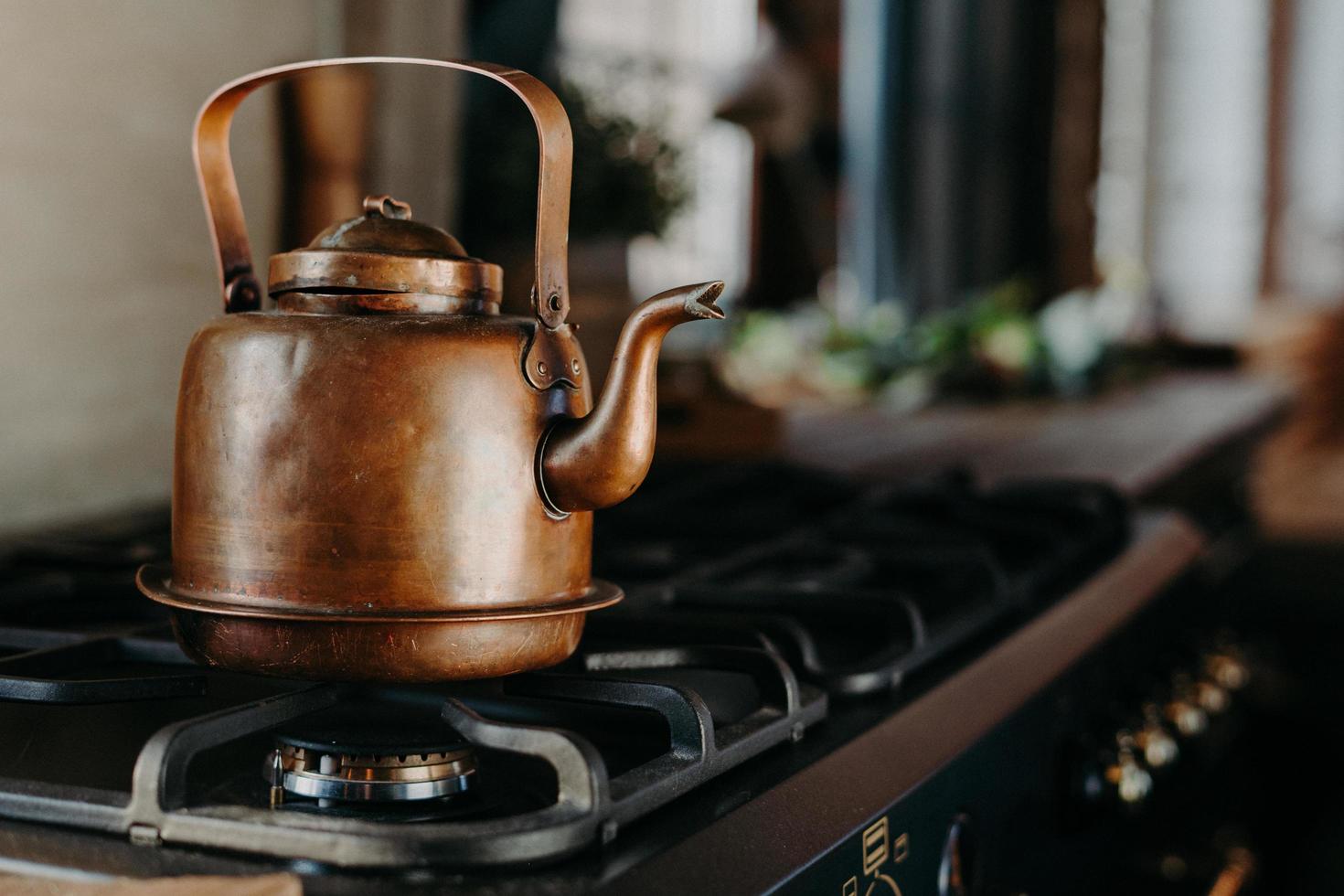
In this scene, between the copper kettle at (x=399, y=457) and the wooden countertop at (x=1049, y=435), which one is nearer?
the copper kettle at (x=399, y=457)

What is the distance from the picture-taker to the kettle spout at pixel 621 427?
534 mm

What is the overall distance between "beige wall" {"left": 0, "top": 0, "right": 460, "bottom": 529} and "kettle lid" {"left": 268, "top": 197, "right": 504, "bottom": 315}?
583mm

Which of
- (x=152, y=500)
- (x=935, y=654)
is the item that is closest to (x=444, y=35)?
(x=152, y=500)

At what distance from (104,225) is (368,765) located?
0.79 meters

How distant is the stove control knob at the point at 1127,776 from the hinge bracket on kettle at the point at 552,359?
495 mm

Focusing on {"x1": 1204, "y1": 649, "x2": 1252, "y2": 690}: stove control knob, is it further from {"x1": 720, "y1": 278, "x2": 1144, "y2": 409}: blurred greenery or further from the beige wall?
{"x1": 720, "y1": 278, "x2": 1144, "y2": 409}: blurred greenery

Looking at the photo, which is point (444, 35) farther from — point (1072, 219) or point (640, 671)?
point (1072, 219)

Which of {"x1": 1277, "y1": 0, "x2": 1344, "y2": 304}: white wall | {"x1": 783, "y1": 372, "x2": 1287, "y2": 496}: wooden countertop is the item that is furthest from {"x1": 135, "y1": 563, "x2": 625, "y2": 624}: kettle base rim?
{"x1": 1277, "y1": 0, "x2": 1344, "y2": 304}: white wall

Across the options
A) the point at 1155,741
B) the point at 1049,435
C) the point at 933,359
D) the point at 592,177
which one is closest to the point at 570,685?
the point at 1155,741

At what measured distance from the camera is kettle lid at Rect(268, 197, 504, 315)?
529 mm

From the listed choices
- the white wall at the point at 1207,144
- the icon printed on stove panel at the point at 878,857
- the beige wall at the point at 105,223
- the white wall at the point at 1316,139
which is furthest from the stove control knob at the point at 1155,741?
the white wall at the point at 1316,139

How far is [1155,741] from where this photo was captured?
969 millimetres

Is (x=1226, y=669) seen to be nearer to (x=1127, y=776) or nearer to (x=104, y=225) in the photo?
(x=1127, y=776)

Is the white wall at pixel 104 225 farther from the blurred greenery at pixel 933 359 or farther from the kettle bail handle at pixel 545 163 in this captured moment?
the blurred greenery at pixel 933 359
